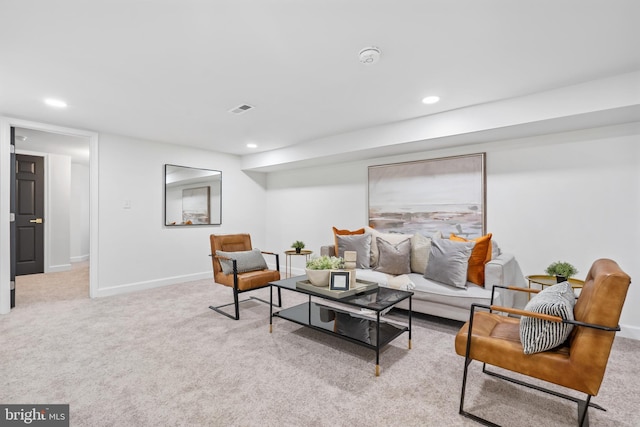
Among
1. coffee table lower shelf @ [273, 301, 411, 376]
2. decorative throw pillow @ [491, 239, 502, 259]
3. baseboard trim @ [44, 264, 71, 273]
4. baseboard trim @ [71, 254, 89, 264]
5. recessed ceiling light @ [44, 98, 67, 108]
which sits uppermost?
recessed ceiling light @ [44, 98, 67, 108]

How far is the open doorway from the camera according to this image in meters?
4.73

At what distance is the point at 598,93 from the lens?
2506 millimetres

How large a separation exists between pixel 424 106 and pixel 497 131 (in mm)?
801

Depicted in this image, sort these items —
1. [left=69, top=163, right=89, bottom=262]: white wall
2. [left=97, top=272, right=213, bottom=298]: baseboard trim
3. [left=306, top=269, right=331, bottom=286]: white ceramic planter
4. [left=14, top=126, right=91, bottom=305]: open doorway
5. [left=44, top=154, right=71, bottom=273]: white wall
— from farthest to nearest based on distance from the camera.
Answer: [left=69, top=163, right=89, bottom=262]: white wall, [left=44, top=154, right=71, bottom=273]: white wall, [left=14, top=126, right=91, bottom=305]: open doorway, [left=97, top=272, right=213, bottom=298]: baseboard trim, [left=306, top=269, right=331, bottom=286]: white ceramic planter

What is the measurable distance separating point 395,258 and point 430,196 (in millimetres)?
1107

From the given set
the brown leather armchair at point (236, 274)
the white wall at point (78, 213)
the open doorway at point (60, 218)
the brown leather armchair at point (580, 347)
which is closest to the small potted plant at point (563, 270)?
the brown leather armchair at point (580, 347)

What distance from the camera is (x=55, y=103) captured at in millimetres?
3111

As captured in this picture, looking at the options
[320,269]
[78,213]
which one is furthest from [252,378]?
[78,213]

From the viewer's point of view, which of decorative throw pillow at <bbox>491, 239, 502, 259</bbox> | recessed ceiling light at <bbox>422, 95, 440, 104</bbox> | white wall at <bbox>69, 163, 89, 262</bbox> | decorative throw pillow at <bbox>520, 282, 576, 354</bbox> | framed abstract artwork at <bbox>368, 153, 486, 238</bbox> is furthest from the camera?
white wall at <bbox>69, 163, 89, 262</bbox>

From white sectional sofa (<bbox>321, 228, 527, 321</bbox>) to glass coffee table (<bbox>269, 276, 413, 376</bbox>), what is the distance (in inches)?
19.1

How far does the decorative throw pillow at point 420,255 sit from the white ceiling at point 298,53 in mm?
1518

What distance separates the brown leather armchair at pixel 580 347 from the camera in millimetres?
1388

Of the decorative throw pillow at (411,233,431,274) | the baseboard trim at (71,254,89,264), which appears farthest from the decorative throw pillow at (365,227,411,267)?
the baseboard trim at (71,254,89,264)

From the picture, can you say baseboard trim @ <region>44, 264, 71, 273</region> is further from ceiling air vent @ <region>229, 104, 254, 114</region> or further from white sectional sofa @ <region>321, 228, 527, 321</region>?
white sectional sofa @ <region>321, 228, 527, 321</region>
